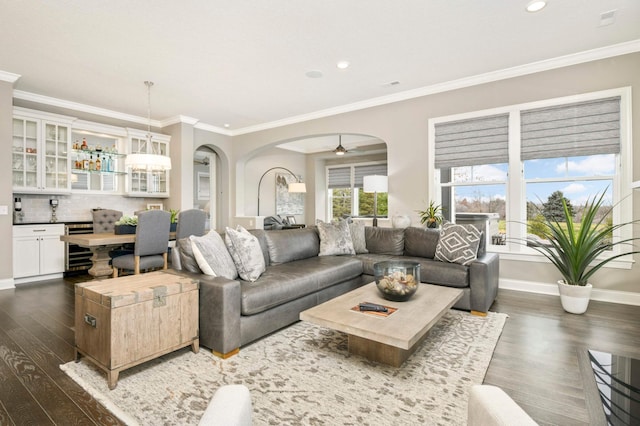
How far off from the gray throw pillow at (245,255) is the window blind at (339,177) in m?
6.84

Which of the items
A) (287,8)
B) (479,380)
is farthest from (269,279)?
(287,8)

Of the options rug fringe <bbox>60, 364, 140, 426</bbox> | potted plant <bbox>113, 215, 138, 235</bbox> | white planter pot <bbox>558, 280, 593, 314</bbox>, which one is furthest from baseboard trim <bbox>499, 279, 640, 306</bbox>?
potted plant <bbox>113, 215, 138, 235</bbox>

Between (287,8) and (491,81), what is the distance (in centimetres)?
300

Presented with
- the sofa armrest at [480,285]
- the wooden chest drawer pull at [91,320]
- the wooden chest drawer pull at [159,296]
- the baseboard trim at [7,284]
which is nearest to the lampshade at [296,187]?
the baseboard trim at [7,284]

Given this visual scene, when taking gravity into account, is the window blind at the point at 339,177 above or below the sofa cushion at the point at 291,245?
above

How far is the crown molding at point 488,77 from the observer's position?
12.1 ft

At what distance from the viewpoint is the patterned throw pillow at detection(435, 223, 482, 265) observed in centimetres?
359

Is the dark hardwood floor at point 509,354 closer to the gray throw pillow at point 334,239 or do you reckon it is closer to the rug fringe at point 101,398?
the rug fringe at point 101,398

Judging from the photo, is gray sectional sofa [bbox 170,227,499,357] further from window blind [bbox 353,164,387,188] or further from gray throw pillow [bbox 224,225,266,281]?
window blind [bbox 353,164,387,188]

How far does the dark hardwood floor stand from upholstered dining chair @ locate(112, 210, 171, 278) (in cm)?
70

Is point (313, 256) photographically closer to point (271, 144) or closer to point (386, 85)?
point (386, 85)

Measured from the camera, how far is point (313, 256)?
4.20 m

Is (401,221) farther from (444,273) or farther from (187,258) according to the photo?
(187,258)

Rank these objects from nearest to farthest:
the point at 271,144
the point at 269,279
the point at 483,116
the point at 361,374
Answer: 1. the point at 361,374
2. the point at 269,279
3. the point at 483,116
4. the point at 271,144
